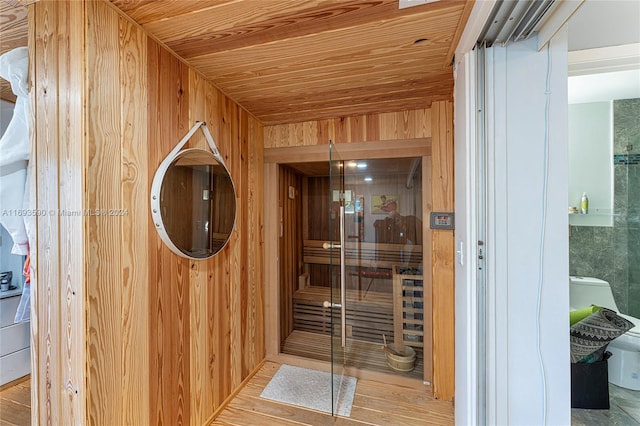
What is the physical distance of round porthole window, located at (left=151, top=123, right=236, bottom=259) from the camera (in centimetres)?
120

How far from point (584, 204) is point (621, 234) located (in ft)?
1.14

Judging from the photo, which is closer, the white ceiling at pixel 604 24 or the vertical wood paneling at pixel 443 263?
the white ceiling at pixel 604 24

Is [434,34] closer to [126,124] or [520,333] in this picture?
[520,333]

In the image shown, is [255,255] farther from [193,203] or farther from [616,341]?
[616,341]

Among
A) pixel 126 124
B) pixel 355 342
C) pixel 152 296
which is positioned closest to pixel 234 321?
pixel 152 296

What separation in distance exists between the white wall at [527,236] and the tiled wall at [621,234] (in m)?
0.74

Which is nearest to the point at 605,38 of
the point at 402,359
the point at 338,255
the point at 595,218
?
the point at 595,218

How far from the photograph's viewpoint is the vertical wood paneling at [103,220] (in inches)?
36.2

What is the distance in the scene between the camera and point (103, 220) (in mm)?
958

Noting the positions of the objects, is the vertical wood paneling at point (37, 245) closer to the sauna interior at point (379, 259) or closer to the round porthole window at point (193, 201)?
the round porthole window at point (193, 201)

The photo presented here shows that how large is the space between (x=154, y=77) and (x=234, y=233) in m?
1.03

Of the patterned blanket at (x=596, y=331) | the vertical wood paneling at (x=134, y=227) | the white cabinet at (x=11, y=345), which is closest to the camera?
the vertical wood paneling at (x=134, y=227)

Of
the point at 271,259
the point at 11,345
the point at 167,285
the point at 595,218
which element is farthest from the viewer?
the point at 271,259

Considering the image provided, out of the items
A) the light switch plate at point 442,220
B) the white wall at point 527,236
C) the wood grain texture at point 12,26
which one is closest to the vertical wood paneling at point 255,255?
the wood grain texture at point 12,26
